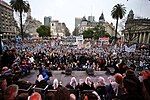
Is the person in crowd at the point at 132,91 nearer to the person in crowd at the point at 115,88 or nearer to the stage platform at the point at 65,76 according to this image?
the person in crowd at the point at 115,88

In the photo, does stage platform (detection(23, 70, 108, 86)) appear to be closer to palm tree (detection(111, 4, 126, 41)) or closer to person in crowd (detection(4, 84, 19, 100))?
person in crowd (detection(4, 84, 19, 100))

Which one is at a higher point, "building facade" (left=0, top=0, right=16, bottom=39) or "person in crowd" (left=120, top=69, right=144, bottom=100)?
"building facade" (left=0, top=0, right=16, bottom=39)

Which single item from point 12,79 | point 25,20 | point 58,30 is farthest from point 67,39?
point 58,30

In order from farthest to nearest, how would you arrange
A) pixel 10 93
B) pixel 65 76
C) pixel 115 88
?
1. pixel 65 76
2. pixel 115 88
3. pixel 10 93

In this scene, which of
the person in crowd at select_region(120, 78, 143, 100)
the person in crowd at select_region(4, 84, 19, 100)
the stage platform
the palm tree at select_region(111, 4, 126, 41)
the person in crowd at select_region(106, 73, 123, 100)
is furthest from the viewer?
the palm tree at select_region(111, 4, 126, 41)

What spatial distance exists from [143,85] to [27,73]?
32.4 ft

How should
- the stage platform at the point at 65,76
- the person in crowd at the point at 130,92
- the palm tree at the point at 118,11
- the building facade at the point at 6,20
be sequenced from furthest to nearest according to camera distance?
the building facade at the point at 6,20 < the palm tree at the point at 118,11 < the stage platform at the point at 65,76 < the person in crowd at the point at 130,92

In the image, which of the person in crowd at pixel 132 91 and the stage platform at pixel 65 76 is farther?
the stage platform at pixel 65 76

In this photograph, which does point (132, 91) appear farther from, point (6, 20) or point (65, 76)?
point (6, 20)

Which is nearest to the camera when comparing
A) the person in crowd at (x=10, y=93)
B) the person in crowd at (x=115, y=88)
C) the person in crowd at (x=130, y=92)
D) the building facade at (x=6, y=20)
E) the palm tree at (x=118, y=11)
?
the person in crowd at (x=10, y=93)

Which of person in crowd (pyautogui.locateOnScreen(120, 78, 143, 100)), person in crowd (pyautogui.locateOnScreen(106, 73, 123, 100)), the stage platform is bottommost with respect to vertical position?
the stage platform

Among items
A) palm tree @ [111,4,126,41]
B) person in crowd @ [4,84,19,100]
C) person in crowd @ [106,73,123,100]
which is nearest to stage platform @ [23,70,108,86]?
person in crowd @ [106,73,123,100]

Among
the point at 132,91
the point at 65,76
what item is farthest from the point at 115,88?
the point at 65,76

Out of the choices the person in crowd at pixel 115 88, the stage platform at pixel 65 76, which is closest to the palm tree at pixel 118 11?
the stage platform at pixel 65 76
